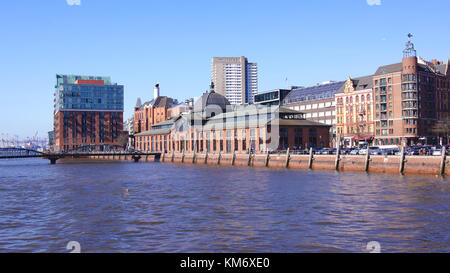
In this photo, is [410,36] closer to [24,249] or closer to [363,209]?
[363,209]

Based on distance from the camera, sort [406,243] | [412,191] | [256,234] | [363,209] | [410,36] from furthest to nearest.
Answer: [410,36] < [412,191] < [363,209] < [256,234] < [406,243]

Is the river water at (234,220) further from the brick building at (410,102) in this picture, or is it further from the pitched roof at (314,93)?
the pitched roof at (314,93)

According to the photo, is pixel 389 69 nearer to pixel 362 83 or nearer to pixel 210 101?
pixel 362 83

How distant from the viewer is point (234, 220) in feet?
91.8

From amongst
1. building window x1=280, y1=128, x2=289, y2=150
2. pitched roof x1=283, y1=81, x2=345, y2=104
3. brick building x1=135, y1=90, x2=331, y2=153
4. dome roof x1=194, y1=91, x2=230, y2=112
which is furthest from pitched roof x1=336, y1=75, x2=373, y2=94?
building window x1=280, y1=128, x2=289, y2=150

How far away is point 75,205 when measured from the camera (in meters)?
37.0

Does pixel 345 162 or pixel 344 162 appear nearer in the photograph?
pixel 345 162

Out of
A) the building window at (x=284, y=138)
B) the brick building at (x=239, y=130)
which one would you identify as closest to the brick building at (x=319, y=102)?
the brick building at (x=239, y=130)

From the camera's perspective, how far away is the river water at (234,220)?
2150 centimetres

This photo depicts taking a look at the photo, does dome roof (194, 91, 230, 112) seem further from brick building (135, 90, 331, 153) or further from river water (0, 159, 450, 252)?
river water (0, 159, 450, 252)

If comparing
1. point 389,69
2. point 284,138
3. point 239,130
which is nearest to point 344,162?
point 284,138

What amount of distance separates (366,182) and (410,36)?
90.7m
